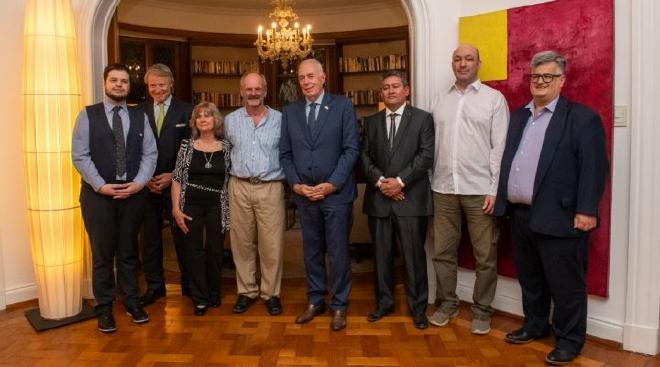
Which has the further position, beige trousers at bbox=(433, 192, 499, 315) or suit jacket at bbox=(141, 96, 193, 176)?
suit jacket at bbox=(141, 96, 193, 176)

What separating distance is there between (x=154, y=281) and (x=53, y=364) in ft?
3.78

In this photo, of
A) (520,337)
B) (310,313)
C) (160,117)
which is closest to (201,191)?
(160,117)

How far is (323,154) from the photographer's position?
3.53 m

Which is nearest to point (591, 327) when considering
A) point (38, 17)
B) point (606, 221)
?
point (606, 221)

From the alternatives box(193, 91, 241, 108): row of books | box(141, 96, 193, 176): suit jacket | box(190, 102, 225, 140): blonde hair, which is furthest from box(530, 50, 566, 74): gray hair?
box(193, 91, 241, 108): row of books

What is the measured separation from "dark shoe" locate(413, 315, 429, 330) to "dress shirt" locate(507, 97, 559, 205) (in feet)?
3.15

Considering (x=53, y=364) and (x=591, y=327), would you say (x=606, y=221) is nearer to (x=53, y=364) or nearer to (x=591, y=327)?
(x=591, y=327)

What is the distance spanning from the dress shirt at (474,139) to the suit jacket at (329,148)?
589mm

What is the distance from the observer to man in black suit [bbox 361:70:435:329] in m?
3.52

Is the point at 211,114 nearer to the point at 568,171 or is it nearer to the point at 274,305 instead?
the point at 274,305

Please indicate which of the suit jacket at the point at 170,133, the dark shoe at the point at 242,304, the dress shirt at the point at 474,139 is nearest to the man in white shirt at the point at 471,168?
the dress shirt at the point at 474,139

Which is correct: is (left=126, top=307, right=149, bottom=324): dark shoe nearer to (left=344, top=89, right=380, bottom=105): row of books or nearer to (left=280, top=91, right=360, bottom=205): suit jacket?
(left=280, top=91, right=360, bottom=205): suit jacket

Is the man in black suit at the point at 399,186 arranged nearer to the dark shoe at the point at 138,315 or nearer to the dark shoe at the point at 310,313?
the dark shoe at the point at 310,313

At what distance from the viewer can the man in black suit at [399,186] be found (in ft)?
11.5
